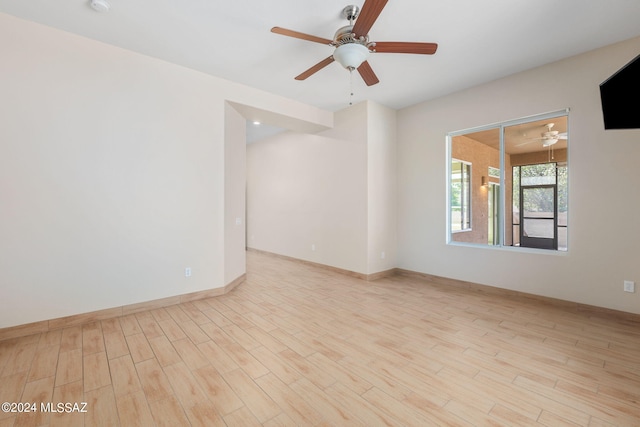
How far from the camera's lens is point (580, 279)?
3240 millimetres

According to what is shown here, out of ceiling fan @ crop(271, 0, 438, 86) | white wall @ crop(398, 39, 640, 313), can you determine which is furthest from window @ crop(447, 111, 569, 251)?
ceiling fan @ crop(271, 0, 438, 86)

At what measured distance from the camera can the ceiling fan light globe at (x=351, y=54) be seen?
2.34 meters

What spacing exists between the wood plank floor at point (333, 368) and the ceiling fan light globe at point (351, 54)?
259 cm

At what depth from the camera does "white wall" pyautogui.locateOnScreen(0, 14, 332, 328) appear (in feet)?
8.55

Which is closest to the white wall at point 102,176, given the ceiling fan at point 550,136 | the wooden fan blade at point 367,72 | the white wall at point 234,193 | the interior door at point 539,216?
the white wall at point 234,193

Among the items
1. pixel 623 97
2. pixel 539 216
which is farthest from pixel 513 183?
pixel 623 97

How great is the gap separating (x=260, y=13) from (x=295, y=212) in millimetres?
4171

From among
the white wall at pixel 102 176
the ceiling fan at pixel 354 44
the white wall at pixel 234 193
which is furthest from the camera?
the white wall at pixel 234 193

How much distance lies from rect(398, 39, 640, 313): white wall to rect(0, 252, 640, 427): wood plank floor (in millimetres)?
411

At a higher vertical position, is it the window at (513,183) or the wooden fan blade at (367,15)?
the wooden fan blade at (367,15)

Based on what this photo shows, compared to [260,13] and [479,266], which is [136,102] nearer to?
[260,13]

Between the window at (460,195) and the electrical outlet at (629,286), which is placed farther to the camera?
the window at (460,195)

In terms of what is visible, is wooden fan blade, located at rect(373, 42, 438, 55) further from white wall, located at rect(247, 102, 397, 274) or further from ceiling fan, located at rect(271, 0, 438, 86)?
white wall, located at rect(247, 102, 397, 274)

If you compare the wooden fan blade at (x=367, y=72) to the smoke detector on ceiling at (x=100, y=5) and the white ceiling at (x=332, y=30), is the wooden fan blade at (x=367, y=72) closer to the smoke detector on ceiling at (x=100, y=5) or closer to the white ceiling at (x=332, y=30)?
the white ceiling at (x=332, y=30)
